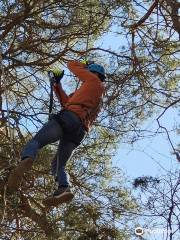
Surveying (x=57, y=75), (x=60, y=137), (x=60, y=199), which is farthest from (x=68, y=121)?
(x=60, y=199)

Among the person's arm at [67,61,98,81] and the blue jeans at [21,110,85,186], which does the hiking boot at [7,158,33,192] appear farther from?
the person's arm at [67,61,98,81]

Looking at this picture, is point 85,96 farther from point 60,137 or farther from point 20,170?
point 20,170

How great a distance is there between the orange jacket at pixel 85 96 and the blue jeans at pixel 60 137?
0.19 ft

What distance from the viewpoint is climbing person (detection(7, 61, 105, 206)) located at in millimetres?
4117

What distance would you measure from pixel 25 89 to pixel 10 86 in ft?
1.36

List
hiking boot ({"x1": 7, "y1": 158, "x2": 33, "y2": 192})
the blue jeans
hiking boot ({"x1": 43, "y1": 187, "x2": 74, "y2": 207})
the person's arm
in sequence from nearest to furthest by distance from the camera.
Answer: hiking boot ({"x1": 7, "y1": 158, "x2": 33, "y2": 192}), the blue jeans, hiking boot ({"x1": 43, "y1": 187, "x2": 74, "y2": 207}), the person's arm

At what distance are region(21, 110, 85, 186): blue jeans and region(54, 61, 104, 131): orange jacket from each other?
Answer: 0.06m

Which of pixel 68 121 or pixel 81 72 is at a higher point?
pixel 81 72

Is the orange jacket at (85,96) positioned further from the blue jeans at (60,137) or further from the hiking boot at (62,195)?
the hiking boot at (62,195)

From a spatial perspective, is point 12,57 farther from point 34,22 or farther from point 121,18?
point 121,18

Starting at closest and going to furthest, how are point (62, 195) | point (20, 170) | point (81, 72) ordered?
point (20, 170) < point (62, 195) < point (81, 72)

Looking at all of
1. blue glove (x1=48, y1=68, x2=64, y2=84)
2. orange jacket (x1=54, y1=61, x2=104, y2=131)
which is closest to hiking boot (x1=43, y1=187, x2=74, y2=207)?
orange jacket (x1=54, y1=61, x2=104, y2=131)

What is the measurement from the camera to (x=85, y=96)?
425 cm

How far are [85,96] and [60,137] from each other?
34 cm
